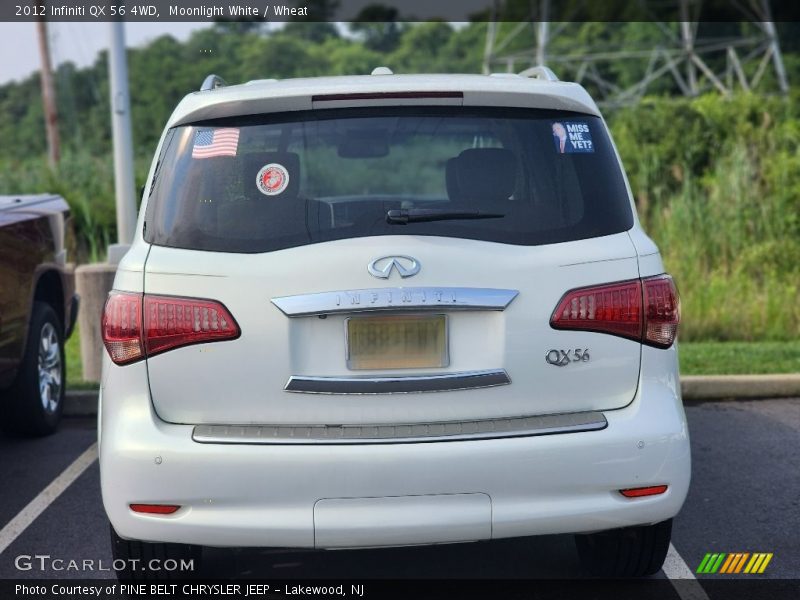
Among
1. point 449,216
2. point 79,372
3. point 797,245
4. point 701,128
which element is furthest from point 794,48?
point 449,216

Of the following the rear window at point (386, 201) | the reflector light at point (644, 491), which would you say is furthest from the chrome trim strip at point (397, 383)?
the reflector light at point (644, 491)

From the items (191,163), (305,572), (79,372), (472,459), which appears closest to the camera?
(472,459)

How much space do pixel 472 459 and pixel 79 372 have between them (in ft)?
19.9

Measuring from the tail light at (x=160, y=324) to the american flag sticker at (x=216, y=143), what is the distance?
0.53 m

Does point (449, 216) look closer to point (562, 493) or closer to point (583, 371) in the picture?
point (583, 371)

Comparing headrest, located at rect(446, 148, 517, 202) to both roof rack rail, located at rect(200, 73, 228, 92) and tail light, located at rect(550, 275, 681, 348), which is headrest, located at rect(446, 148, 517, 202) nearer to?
tail light, located at rect(550, 275, 681, 348)

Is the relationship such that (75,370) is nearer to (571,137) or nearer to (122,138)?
(122,138)

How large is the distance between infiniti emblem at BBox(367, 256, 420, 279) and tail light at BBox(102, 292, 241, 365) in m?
0.47

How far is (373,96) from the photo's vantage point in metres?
4.00

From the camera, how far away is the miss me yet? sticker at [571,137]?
160 inches

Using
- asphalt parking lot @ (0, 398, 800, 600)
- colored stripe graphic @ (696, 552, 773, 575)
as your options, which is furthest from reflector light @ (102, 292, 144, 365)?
colored stripe graphic @ (696, 552, 773, 575)

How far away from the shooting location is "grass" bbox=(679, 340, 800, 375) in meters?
8.30

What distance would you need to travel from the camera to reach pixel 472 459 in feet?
12.0

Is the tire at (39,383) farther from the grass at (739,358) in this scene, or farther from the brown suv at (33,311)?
the grass at (739,358)
